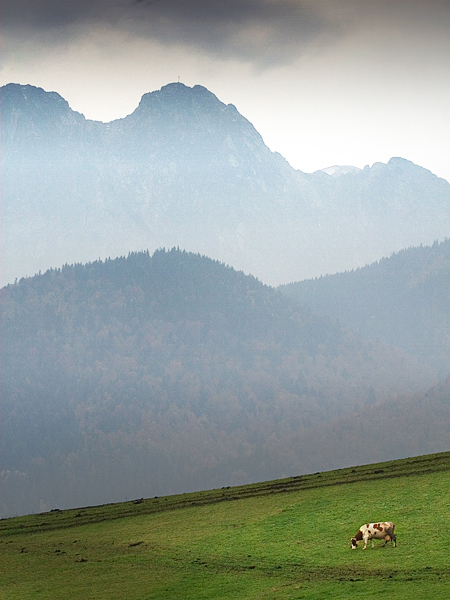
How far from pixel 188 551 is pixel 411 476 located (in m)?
20.5

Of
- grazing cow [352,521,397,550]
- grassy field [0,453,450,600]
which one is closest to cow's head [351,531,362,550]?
grazing cow [352,521,397,550]

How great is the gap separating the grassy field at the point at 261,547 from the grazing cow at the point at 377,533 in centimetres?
57

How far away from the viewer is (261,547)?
56000 mm

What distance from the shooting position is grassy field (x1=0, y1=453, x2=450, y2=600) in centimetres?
4712

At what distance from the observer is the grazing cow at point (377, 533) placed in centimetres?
5022

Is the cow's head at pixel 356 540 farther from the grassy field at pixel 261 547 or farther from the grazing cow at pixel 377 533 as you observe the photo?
the grassy field at pixel 261 547

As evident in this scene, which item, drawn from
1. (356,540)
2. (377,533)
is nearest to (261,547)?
(356,540)

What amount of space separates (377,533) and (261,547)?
30.2 feet

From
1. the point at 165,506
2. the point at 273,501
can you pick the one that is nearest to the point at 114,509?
the point at 165,506

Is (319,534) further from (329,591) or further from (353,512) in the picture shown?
(329,591)

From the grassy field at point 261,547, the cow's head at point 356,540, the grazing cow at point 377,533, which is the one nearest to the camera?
the grassy field at point 261,547

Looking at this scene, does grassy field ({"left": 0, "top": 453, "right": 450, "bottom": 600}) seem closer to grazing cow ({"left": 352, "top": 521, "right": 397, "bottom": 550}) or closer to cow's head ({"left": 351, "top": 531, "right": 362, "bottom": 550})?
cow's head ({"left": 351, "top": 531, "right": 362, "bottom": 550})

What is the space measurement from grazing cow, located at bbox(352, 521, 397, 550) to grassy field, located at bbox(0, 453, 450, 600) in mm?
566

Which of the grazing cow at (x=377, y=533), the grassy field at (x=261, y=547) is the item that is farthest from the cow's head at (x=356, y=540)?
the grassy field at (x=261, y=547)
